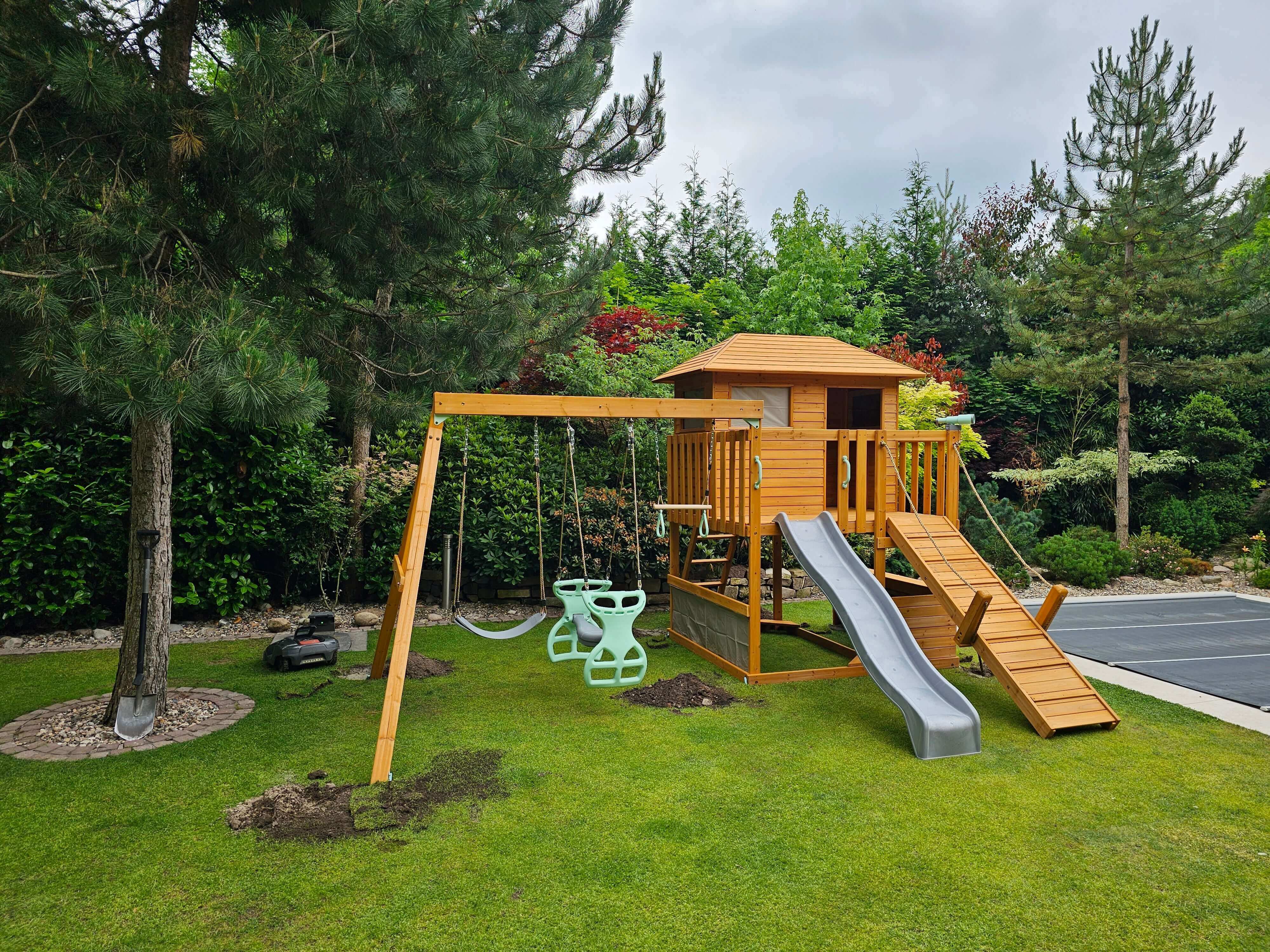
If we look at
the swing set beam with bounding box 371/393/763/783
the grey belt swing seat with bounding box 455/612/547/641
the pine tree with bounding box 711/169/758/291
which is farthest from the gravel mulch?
the pine tree with bounding box 711/169/758/291

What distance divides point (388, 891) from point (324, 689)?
3427mm

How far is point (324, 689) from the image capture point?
6.39 metres

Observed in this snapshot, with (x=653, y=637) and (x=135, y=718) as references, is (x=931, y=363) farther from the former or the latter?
(x=135, y=718)

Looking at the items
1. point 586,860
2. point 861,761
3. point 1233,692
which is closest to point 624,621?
point 861,761

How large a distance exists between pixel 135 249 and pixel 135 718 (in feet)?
Result: 9.99

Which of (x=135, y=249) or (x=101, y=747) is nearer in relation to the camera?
(x=135, y=249)

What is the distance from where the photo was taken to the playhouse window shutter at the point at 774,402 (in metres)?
8.27

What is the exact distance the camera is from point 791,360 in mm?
8188

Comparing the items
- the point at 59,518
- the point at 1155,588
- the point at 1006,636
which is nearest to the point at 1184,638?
the point at 1006,636

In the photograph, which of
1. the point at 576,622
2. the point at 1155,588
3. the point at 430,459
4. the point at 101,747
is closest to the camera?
the point at 101,747

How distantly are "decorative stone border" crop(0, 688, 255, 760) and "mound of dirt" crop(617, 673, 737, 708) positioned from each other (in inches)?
117

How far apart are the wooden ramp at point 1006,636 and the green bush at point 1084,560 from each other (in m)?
6.39

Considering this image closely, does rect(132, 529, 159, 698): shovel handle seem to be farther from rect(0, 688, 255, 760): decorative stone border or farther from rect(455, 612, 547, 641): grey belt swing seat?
rect(455, 612, 547, 641): grey belt swing seat

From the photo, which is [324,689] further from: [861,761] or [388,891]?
[861,761]
